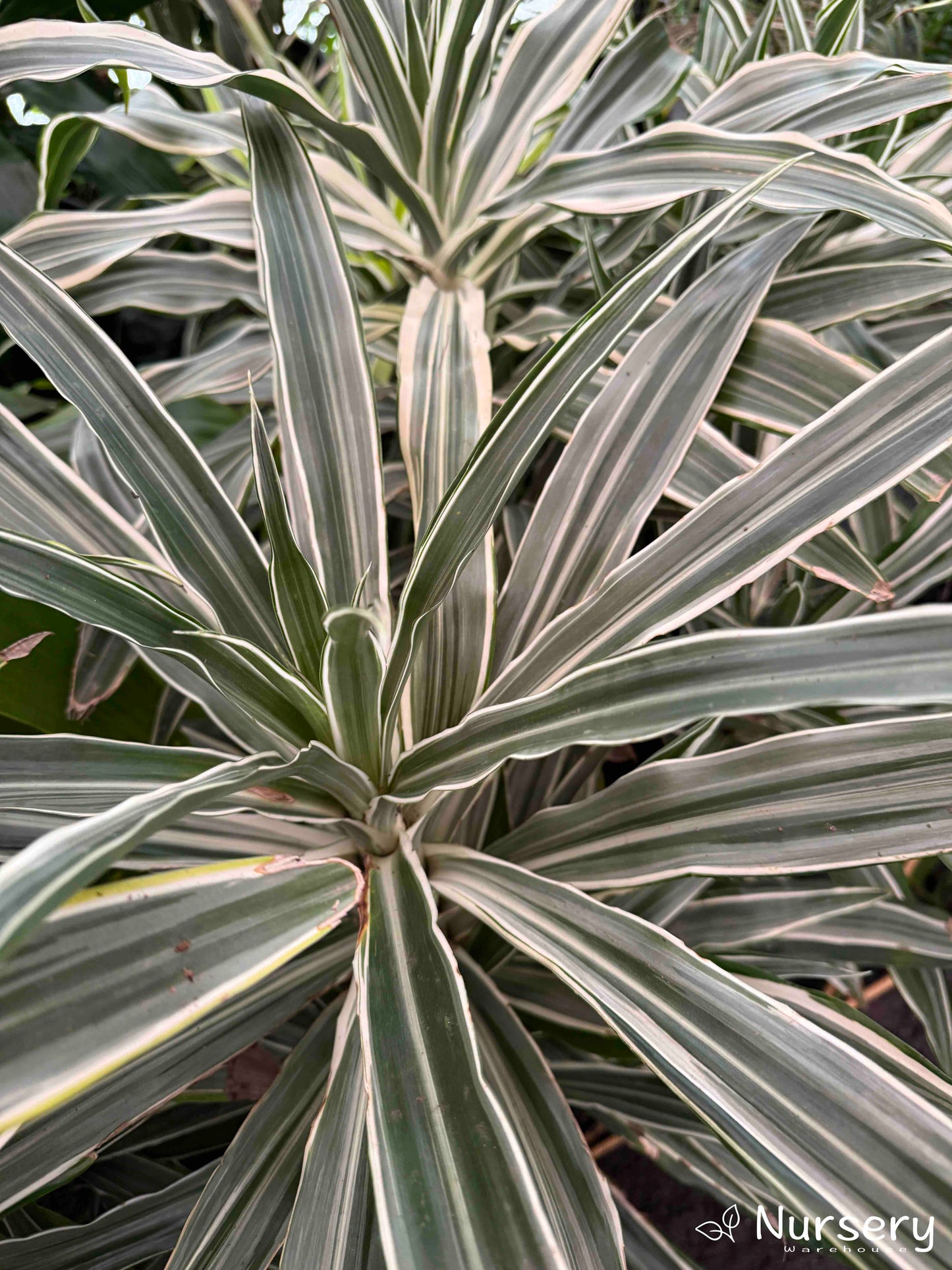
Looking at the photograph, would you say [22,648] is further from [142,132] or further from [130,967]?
[142,132]

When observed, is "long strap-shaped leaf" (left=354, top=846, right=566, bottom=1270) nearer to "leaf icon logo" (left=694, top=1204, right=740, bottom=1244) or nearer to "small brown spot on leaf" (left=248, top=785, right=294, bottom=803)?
"small brown spot on leaf" (left=248, top=785, right=294, bottom=803)

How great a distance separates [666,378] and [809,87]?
12.1 inches

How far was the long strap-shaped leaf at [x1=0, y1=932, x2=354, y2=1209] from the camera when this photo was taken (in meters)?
0.46

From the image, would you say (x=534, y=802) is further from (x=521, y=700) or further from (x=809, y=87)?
(x=809, y=87)

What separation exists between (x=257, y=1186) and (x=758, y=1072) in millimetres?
339

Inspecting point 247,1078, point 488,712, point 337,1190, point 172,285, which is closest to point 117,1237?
point 247,1078

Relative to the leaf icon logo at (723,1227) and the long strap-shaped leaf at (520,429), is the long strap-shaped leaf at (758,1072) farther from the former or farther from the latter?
the leaf icon logo at (723,1227)

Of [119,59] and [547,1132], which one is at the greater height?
[119,59]

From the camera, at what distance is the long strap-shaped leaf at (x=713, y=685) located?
35 centimetres

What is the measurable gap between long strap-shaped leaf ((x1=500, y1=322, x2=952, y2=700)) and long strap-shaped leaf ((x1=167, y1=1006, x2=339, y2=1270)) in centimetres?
36

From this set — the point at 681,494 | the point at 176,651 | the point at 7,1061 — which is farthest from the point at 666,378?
the point at 7,1061

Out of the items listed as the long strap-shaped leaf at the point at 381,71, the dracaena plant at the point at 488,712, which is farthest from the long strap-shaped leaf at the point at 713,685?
the long strap-shaped leaf at the point at 381,71

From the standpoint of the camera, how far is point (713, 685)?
1.24 feet

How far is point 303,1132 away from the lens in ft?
1.75
